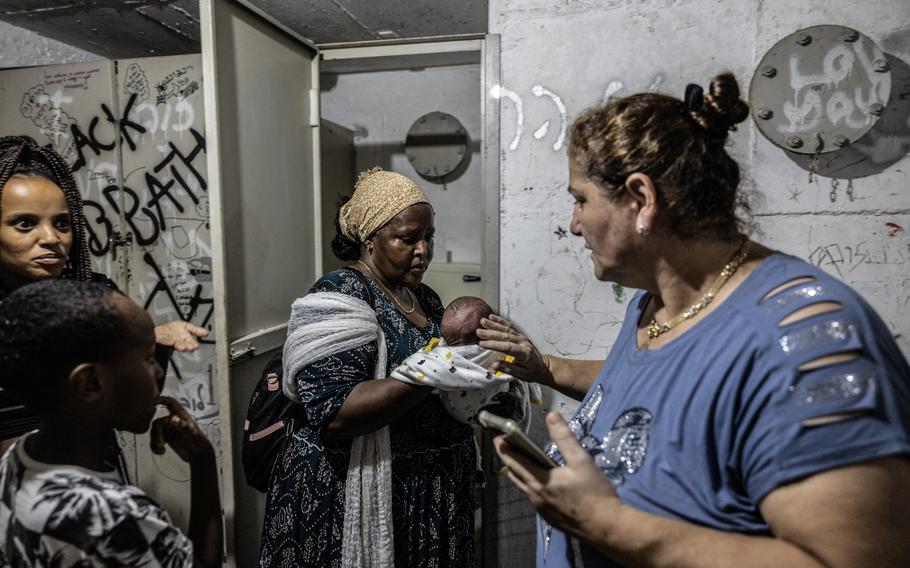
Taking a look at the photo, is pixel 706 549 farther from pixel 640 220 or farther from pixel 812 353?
pixel 640 220

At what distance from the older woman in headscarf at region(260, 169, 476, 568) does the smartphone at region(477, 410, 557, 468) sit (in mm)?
598

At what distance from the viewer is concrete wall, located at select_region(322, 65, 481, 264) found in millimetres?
4512

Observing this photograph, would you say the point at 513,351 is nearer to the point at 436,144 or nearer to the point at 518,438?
the point at 518,438

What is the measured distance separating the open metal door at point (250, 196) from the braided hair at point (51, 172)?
452 mm

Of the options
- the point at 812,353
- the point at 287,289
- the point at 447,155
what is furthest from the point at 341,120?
the point at 812,353

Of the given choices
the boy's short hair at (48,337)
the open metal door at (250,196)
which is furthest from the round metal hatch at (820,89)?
the boy's short hair at (48,337)

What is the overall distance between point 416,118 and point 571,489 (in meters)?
4.09

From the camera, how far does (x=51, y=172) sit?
1604 mm

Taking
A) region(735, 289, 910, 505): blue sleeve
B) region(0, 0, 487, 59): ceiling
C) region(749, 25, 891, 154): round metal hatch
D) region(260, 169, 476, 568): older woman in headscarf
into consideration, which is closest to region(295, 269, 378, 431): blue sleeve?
region(260, 169, 476, 568): older woman in headscarf

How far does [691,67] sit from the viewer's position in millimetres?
2158

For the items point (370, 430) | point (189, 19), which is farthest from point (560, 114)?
point (189, 19)

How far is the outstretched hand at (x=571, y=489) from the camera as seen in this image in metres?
0.94

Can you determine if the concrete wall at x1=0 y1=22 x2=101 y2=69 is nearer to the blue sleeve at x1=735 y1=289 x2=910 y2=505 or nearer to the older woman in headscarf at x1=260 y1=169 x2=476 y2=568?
the older woman in headscarf at x1=260 y1=169 x2=476 y2=568

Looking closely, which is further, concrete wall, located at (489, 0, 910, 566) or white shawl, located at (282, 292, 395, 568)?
concrete wall, located at (489, 0, 910, 566)
